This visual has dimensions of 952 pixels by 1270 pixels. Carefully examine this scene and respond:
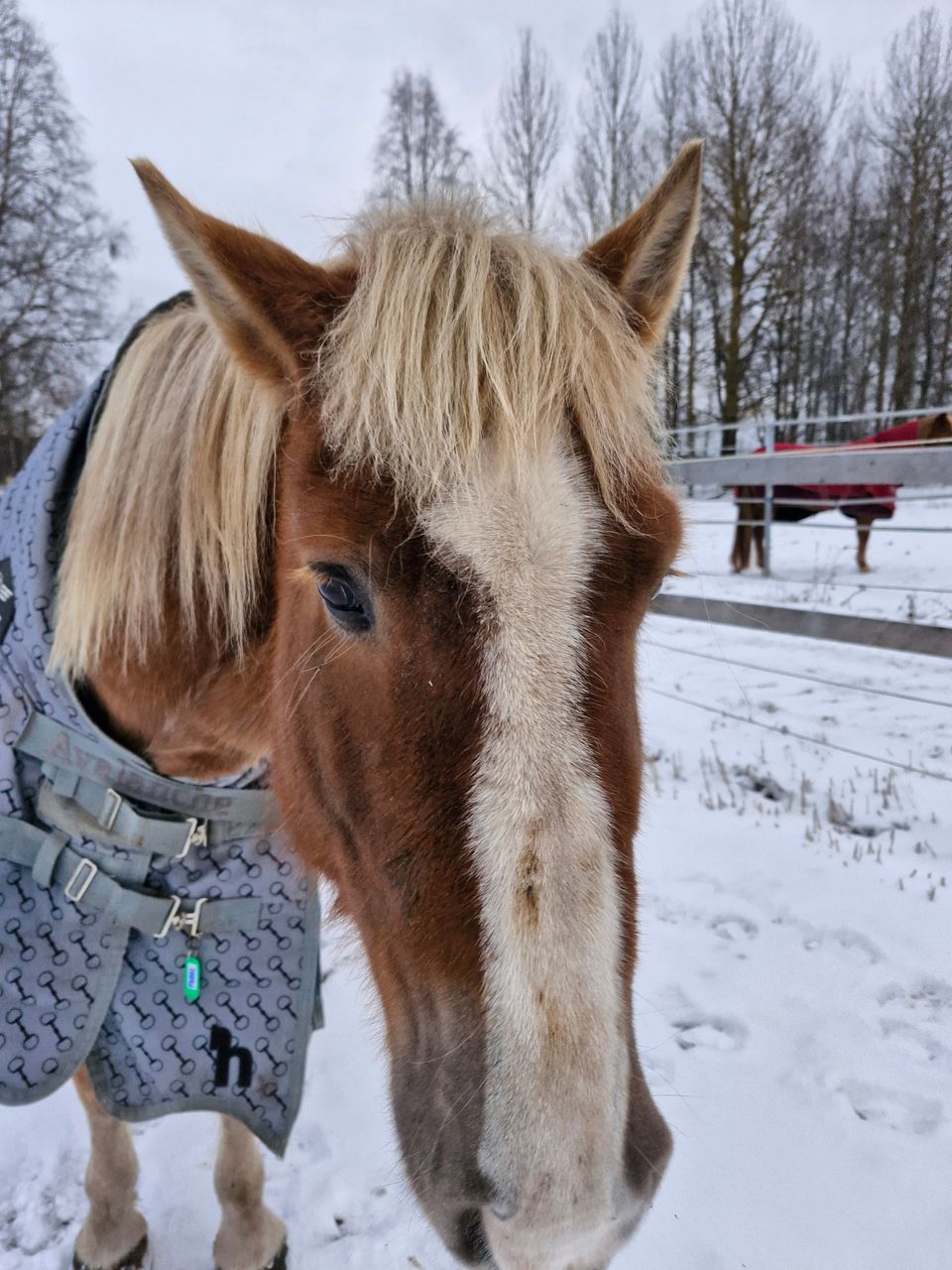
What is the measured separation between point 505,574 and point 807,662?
5.69 m

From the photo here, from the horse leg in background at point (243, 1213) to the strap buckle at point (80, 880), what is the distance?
2.72ft

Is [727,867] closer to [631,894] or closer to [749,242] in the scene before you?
[631,894]

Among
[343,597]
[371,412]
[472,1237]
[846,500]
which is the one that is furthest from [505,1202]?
[846,500]

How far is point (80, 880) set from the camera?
1569mm

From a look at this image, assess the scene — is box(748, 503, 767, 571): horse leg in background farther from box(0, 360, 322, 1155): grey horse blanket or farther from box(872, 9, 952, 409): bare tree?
box(872, 9, 952, 409): bare tree

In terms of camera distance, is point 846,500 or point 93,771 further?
point 846,500

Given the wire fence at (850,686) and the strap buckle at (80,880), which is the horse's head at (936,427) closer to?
the wire fence at (850,686)

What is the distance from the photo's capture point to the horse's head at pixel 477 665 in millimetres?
820

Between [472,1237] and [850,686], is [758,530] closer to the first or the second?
[850,686]

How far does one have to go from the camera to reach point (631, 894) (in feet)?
3.21

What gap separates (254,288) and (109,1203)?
234 cm

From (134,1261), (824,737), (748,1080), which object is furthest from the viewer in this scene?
(824,737)

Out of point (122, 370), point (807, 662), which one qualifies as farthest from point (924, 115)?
point (122, 370)

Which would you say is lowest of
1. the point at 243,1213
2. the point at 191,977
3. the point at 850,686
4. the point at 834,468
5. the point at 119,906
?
the point at 243,1213
